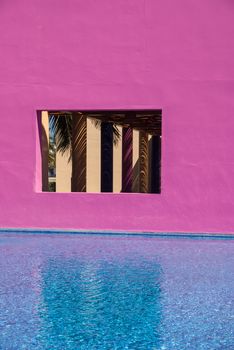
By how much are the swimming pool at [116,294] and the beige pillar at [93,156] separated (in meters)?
11.3

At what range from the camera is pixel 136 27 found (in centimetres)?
1462

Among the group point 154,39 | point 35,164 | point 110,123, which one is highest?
point 154,39

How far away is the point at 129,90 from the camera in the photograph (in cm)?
1454

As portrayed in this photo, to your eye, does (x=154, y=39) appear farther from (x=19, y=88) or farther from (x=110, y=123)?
(x=110, y=123)

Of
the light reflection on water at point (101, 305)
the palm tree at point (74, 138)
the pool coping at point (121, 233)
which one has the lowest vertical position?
the light reflection on water at point (101, 305)

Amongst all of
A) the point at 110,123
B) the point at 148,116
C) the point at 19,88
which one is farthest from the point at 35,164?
the point at 110,123

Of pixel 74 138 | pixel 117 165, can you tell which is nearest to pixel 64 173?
pixel 117 165

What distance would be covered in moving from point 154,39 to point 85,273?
695cm

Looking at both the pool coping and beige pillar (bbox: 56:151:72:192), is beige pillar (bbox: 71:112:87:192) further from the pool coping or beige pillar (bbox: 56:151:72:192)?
the pool coping

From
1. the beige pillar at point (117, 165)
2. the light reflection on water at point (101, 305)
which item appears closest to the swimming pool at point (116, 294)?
the light reflection on water at point (101, 305)

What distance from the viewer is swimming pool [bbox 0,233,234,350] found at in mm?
6477

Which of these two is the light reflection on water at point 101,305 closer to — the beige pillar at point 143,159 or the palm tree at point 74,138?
the palm tree at point 74,138

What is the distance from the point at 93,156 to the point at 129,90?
35.0 ft

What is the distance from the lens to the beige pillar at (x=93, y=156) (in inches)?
974
